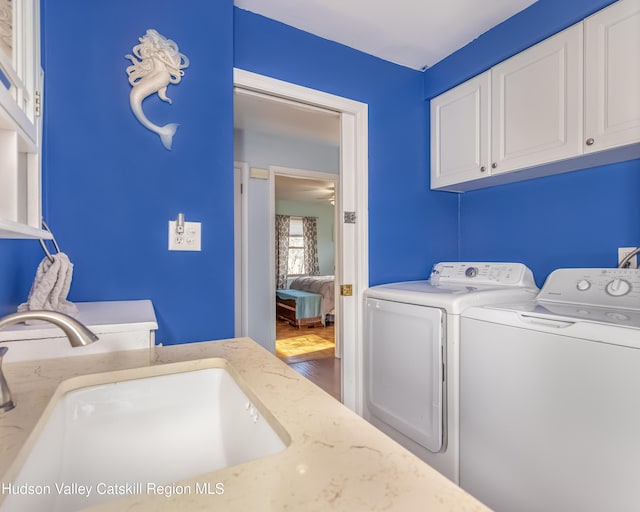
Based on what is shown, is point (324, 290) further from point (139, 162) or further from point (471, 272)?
point (139, 162)

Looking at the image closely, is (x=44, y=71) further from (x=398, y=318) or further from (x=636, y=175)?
(x=636, y=175)

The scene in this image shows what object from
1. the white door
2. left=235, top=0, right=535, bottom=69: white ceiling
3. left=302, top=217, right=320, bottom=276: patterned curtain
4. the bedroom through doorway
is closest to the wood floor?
the bedroom through doorway

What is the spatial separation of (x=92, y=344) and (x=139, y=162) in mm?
760

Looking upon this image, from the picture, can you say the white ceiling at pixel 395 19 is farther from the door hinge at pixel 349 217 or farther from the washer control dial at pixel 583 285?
the washer control dial at pixel 583 285

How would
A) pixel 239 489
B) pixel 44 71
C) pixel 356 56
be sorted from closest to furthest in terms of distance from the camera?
1. pixel 239 489
2. pixel 44 71
3. pixel 356 56

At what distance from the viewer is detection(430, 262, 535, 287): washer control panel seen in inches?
71.1

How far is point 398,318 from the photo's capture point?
1.76 metres

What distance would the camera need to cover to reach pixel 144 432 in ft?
2.60

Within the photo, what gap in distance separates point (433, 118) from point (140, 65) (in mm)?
1697

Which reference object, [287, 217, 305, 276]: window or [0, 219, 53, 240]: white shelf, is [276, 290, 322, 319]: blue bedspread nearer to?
[287, 217, 305, 276]: window

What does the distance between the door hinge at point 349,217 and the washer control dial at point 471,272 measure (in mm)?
723

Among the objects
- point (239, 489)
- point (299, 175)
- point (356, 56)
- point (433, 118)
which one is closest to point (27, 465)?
point (239, 489)

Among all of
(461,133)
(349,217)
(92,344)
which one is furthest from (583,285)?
(92,344)

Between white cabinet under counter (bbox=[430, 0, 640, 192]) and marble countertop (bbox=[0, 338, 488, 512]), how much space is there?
1586 mm
